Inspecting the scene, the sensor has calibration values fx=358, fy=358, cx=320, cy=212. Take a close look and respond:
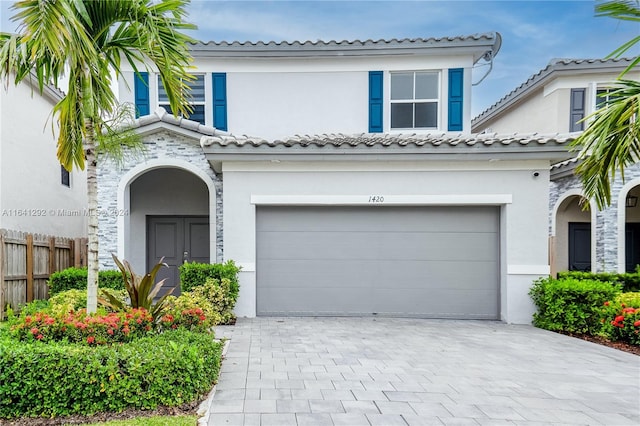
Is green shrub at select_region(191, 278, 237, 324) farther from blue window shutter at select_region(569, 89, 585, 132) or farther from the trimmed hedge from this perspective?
blue window shutter at select_region(569, 89, 585, 132)

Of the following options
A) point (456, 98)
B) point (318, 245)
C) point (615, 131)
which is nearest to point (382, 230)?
Answer: point (318, 245)

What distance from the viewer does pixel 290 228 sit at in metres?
8.59

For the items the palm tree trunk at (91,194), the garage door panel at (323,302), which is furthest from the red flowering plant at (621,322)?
the palm tree trunk at (91,194)

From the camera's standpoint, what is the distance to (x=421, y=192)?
27.2 ft

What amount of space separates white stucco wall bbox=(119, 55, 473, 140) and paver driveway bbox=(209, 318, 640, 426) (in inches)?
259

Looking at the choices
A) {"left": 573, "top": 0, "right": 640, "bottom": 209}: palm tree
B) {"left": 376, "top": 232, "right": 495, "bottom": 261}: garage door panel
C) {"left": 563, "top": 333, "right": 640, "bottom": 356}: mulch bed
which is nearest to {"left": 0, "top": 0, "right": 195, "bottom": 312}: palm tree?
{"left": 376, "top": 232, "right": 495, "bottom": 261}: garage door panel

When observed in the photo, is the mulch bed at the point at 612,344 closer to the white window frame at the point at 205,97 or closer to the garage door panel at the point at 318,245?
the garage door panel at the point at 318,245

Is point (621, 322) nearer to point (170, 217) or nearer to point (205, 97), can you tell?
point (170, 217)

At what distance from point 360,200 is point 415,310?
2891 mm

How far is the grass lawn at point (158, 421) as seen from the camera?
3.37 meters

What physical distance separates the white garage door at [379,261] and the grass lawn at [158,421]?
194 inches

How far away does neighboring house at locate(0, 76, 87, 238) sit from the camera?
985cm

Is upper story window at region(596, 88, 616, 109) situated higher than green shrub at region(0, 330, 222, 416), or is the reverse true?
upper story window at region(596, 88, 616, 109)

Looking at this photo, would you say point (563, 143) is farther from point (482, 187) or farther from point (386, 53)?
point (386, 53)
